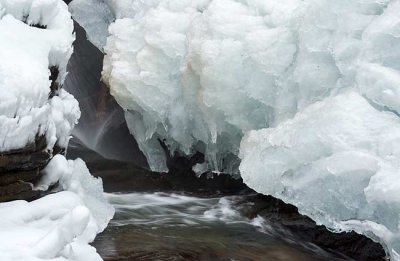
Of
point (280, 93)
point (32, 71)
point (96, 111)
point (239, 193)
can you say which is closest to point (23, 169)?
point (32, 71)

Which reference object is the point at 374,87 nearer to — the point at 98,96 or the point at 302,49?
the point at 302,49

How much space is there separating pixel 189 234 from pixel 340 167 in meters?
1.88

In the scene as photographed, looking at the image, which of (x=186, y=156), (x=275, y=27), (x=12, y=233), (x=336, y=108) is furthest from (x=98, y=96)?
(x=12, y=233)

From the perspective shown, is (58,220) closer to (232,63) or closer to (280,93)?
(280,93)

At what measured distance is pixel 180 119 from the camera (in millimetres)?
8633

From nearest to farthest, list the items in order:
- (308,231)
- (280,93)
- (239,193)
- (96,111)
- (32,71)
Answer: (32,71), (308,231), (280,93), (239,193), (96,111)

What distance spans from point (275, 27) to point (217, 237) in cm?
291

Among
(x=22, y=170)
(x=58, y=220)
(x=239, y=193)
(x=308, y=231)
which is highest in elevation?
(x=22, y=170)

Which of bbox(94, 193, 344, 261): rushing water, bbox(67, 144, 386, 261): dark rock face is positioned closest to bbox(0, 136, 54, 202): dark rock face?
bbox(94, 193, 344, 261): rushing water

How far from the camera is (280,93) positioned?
7.05 meters

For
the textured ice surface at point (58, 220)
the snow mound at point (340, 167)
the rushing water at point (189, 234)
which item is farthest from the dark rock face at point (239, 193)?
the textured ice surface at point (58, 220)

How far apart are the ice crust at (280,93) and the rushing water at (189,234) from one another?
690 mm

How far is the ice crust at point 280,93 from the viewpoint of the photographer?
515cm

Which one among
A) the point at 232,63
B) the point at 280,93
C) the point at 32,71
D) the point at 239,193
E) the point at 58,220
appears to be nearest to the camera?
the point at 58,220
